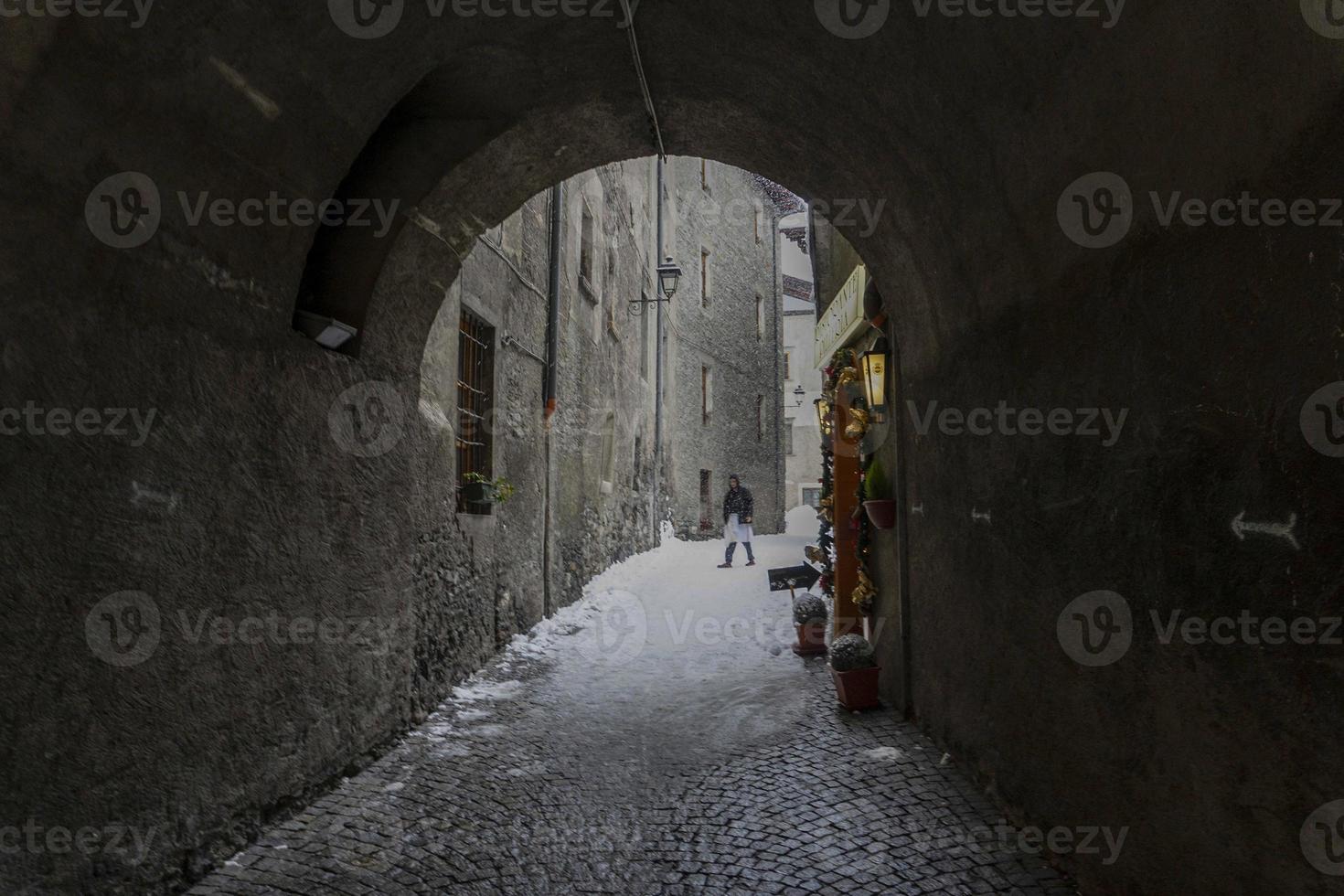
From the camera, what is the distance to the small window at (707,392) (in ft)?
74.1

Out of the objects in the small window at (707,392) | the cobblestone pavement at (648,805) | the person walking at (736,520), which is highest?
the small window at (707,392)

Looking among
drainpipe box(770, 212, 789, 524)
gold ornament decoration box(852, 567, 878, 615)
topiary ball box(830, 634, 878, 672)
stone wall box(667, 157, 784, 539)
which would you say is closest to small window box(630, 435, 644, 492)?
stone wall box(667, 157, 784, 539)

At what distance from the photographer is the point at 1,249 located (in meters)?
2.49

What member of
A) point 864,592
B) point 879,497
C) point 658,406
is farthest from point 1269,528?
point 658,406

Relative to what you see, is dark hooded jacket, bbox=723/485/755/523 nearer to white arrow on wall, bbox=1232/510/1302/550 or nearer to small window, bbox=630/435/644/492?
small window, bbox=630/435/644/492

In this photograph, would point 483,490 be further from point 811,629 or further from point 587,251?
point 587,251

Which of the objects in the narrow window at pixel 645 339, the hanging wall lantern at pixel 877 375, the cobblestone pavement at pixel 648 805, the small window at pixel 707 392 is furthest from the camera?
the small window at pixel 707 392

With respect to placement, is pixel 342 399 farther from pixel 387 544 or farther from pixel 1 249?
pixel 1 249

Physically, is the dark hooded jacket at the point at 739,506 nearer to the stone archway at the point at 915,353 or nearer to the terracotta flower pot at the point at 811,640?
the terracotta flower pot at the point at 811,640

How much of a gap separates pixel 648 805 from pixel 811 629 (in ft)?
12.2

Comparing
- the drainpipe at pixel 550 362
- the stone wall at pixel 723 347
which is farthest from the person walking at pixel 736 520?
the drainpipe at pixel 550 362

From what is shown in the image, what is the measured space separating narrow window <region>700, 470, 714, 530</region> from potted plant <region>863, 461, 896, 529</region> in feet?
50.9

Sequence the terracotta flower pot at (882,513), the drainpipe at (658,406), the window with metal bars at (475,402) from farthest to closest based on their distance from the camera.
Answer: the drainpipe at (658,406) < the window with metal bars at (475,402) < the terracotta flower pot at (882,513)

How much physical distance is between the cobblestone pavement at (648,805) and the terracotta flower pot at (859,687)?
4.1 inches
